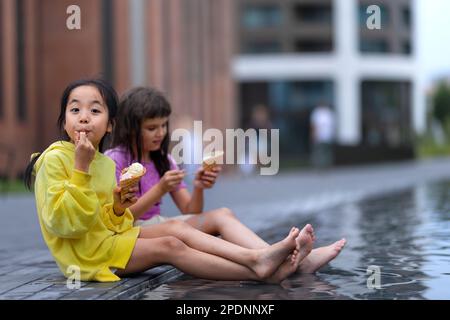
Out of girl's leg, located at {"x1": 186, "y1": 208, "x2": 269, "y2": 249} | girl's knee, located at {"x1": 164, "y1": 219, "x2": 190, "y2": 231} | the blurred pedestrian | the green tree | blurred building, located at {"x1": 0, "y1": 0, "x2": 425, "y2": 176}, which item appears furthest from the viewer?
the green tree

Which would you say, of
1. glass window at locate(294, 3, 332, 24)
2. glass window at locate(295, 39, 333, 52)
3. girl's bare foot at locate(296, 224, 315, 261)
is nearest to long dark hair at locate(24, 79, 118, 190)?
girl's bare foot at locate(296, 224, 315, 261)

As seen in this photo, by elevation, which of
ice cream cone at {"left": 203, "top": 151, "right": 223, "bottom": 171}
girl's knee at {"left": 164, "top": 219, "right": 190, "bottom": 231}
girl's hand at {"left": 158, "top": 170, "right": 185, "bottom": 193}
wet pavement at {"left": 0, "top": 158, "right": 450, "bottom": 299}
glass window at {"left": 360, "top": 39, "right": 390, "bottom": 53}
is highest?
glass window at {"left": 360, "top": 39, "right": 390, "bottom": 53}

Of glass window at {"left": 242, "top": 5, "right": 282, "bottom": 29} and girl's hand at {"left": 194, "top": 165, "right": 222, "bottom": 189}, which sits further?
glass window at {"left": 242, "top": 5, "right": 282, "bottom": 29}

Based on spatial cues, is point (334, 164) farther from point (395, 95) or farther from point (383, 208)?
point (395, 95)

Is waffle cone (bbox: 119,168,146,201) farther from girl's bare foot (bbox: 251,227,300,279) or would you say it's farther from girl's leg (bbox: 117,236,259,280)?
girl's bare foot (bbox: 251,227,300,279)

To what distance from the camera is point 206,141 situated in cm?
2523

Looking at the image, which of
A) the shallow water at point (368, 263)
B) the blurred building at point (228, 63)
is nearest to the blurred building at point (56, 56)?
the blurred building at point (228, 63)

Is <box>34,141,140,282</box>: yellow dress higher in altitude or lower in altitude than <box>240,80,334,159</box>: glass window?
higher

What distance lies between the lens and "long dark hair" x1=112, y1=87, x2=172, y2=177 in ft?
19.3

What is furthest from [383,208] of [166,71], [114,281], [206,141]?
[166,71]

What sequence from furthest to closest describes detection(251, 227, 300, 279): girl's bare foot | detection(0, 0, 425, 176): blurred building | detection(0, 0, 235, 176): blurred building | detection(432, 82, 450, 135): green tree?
1. detection(432, 82, 450, 135): green tree
2. detection(0, 0, 425, 176): blurred building
3. detection(0, 0, 235, 176): blurred building
4. detection(251, 227, 300, 279): girl's bare foot

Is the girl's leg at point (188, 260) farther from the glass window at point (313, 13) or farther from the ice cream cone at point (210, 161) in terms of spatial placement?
the glass window at point (313, 13)

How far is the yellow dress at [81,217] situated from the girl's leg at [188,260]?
4.1 inches

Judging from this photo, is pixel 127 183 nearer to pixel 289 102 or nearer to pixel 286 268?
pixel 286 268
